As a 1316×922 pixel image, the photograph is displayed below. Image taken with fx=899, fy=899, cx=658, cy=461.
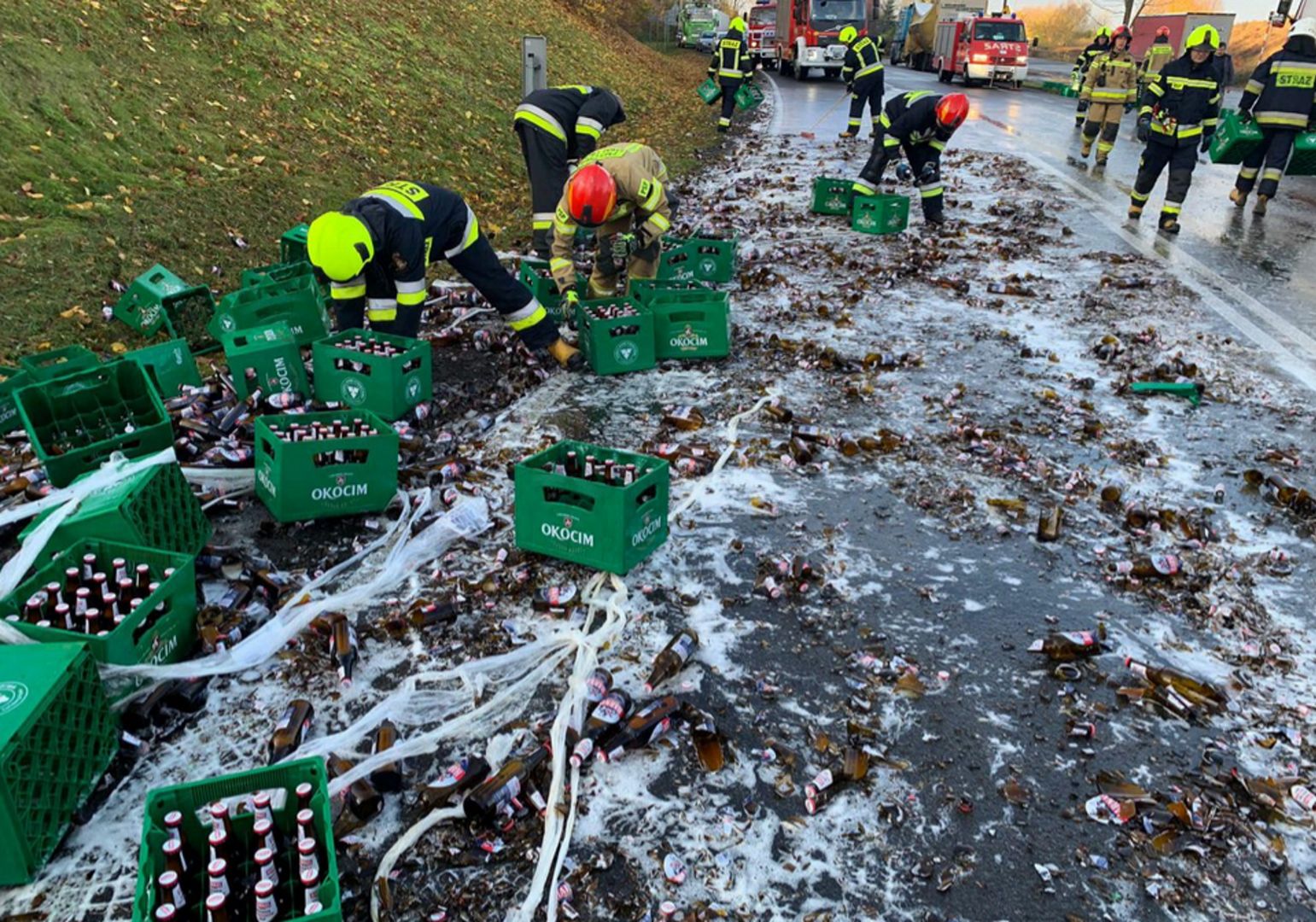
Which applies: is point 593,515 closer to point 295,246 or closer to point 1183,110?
point 295,246

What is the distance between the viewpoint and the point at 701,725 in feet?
10.5

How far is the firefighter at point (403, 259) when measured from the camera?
17.1ft

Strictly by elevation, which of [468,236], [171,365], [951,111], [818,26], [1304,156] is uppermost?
[818,26]

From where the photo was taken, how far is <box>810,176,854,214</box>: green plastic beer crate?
11109 mm

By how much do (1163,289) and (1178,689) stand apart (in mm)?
6174

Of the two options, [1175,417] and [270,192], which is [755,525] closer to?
[1175,417]

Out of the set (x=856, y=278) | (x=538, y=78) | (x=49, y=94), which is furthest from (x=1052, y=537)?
(x=49, y=94)

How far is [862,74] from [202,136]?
12124mm

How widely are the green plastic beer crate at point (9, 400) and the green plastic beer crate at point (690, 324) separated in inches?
153

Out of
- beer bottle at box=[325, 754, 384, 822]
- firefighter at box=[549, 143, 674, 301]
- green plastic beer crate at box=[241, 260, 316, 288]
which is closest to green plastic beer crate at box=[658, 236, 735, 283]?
firefighter at box=[549, 143, 674, 301]

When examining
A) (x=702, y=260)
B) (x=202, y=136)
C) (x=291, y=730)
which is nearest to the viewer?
(x=291, y=730)

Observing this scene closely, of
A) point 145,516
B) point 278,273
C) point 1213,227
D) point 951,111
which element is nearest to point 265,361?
point 278,273

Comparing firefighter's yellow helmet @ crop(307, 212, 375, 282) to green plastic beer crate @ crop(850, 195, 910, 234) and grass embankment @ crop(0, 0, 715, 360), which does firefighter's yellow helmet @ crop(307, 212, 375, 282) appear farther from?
green plastic beer crate @ crop(850, 195, 910, 234)

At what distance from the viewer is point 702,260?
8.33m
